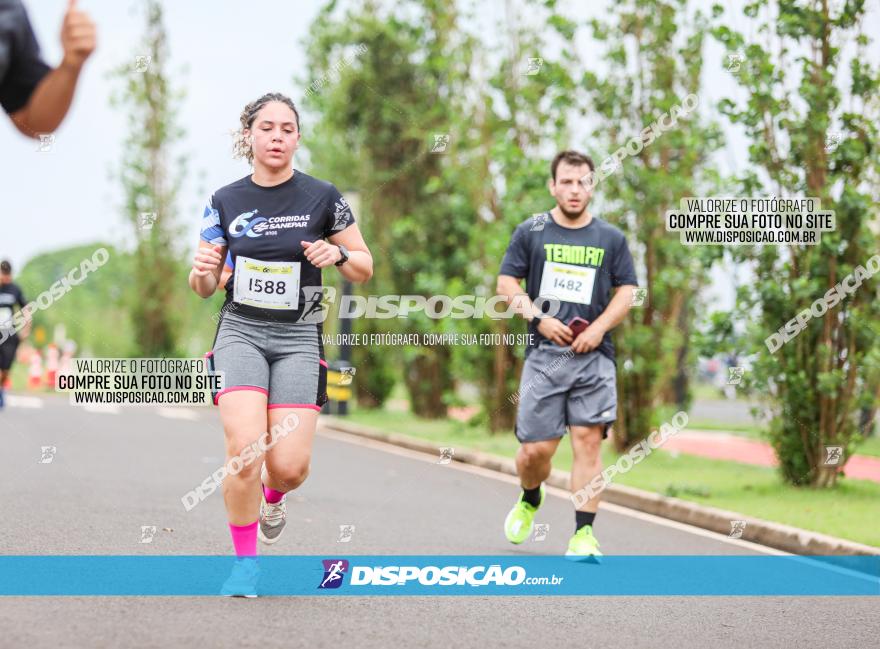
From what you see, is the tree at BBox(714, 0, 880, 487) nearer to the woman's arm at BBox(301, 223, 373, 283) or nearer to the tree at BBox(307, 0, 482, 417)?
the woman's arm at BBox(301, 223, 373, 283)

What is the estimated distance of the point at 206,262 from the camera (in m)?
5.40

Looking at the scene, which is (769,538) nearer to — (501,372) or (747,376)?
(747,376)

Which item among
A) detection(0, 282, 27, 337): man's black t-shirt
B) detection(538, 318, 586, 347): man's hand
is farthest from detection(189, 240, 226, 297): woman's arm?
detection(0, 282, 27, 337): man's black t-shirt

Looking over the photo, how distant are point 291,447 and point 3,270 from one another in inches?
521

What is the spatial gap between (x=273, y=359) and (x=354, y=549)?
5.82 feet

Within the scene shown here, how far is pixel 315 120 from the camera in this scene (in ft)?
96.6

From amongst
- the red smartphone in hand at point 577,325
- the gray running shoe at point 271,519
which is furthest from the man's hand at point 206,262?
the red smartphone in hand at point 577,325

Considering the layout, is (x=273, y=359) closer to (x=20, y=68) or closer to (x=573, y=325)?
(x=573, y=325)

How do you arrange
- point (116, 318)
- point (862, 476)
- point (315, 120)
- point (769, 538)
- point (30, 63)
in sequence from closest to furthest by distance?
1. point (30, 63)
2. point (769, 538)
3. point (862, 476)
4. point (315, 120)
5. point (116, 318)

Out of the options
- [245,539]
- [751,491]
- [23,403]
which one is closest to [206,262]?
[245,539]

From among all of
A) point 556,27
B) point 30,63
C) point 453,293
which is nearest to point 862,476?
point 556,27

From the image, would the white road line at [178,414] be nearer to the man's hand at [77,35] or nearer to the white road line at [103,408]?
the white road line at [103,408]

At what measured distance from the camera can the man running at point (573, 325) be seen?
7.03 metres

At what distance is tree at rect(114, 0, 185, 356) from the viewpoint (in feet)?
97.1
